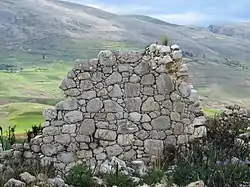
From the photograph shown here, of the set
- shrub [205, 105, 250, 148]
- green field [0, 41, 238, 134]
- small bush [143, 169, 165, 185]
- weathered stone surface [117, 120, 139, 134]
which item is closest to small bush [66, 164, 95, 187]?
small bush [143, 169, 165, 185]

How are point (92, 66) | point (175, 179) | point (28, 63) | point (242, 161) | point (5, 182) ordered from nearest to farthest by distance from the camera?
point (5, 182)
point (175, 179)
point (242, 161)
point (92, 66)
point (28, 63)

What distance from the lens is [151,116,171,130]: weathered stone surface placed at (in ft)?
45.0

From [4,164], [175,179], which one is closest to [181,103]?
[175,179]

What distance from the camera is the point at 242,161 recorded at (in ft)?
38.4

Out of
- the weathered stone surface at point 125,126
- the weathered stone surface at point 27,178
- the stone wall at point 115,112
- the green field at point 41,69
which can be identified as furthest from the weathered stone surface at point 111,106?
the green field at point 41,69

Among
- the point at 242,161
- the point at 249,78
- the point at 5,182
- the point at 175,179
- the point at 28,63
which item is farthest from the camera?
the point at 28,63

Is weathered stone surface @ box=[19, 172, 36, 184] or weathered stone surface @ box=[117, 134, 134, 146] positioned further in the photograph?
weathered stone surface @ box=[117, 134, 134, 146]

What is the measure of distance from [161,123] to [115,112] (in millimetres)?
1166

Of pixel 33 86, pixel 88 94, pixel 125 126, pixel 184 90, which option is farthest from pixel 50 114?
pixel 33 86

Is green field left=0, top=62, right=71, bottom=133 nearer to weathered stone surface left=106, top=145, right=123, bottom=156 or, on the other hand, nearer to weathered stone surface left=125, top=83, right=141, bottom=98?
weathered stone surface left=106, top=145, right=123, bottom=156

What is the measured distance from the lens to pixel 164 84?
44.9ft

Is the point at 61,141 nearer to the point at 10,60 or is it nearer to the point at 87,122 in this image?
the point at 87,122

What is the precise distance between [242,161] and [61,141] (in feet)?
14.7

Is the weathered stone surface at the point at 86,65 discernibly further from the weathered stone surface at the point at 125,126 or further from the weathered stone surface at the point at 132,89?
the weathered stone surface at the point at 125,126
